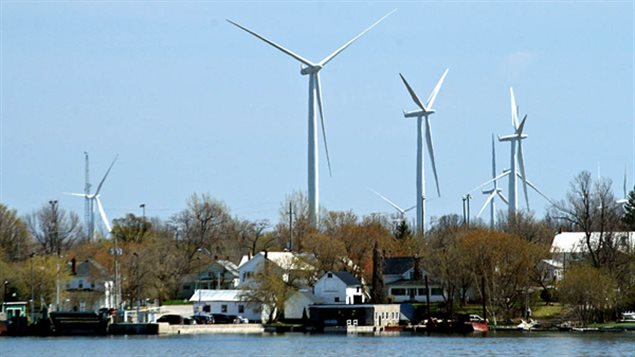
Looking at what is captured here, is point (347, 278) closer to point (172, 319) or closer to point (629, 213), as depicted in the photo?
point (172, 319)

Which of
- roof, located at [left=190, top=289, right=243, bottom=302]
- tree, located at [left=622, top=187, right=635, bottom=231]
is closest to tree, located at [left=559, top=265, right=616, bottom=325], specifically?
roof, located at [left=190, top=289, right=243, bottom=302]

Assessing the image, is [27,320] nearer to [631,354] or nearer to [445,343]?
[445,343]

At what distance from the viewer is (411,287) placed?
489 feet

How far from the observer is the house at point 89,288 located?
468 ft

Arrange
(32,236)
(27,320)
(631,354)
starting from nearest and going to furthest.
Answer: (631,354)
(27,320)
(32,236)

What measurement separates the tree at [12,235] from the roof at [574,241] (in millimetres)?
56515

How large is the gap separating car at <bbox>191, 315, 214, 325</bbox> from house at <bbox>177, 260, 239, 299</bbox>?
89.2 feet

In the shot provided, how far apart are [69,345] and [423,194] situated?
174 feet

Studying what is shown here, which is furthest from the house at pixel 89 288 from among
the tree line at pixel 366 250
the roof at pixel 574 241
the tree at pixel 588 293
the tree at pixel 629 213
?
the tree at pixel 629 213

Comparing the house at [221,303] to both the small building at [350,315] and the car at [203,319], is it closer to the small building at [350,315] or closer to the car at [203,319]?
the car at [203,319]

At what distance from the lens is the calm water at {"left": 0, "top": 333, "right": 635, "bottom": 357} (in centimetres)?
9119

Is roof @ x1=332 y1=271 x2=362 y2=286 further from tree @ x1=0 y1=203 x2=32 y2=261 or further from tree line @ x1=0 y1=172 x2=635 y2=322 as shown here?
tree @ x1=0 y1=203 x2=32 y2=261

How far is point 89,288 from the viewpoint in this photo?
5861 inches

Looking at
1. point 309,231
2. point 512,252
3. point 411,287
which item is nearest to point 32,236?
point 309,231
